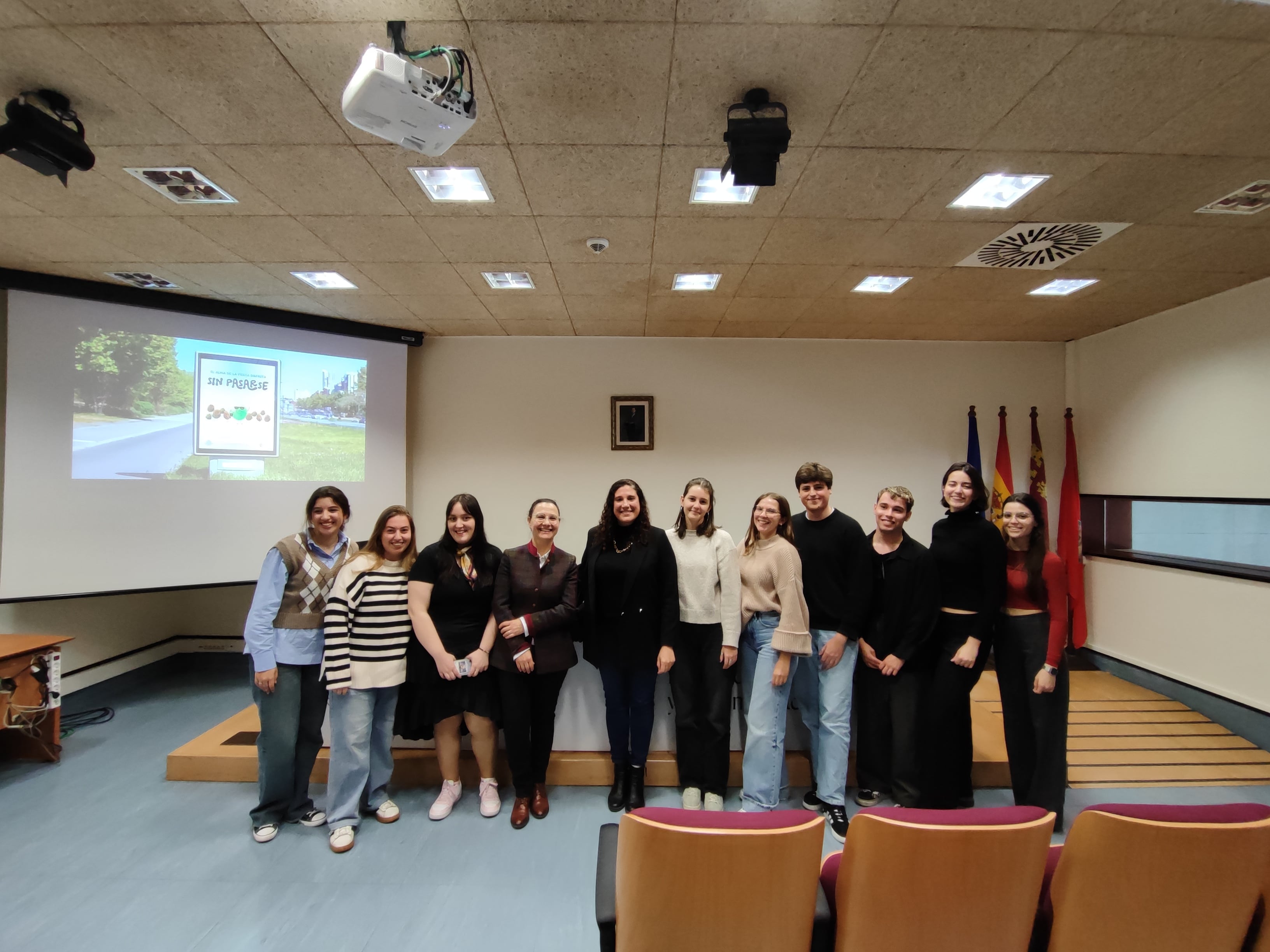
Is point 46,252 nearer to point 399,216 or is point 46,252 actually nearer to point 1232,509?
point 399,216

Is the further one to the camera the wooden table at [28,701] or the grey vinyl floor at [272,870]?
the wooden table at [28,701]

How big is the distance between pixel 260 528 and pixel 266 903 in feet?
10.2

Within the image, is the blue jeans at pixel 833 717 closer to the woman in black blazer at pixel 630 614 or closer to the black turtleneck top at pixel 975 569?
the black turtleneck top at pixel 975 569

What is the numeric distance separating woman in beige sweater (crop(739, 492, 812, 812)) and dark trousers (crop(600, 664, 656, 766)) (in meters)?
0.48

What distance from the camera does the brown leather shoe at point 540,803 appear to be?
102 inches

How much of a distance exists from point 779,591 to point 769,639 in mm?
240

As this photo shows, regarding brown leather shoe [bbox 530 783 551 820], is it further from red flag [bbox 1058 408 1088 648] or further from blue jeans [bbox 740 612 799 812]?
red flag [bbox 1058 408 1088 648]

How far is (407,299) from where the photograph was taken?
4.20 meters

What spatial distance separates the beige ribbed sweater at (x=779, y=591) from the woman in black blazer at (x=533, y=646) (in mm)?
840

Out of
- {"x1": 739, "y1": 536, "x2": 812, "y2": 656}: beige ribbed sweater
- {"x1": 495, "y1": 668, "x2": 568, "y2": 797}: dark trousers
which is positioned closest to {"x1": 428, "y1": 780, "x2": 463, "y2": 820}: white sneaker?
{"x1": 495, "y1": 668, "x2": 568, "y2": 797}: dark trousers

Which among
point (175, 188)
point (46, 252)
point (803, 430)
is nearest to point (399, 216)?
point (175, 188)

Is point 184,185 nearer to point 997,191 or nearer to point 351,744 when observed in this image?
point 351,744

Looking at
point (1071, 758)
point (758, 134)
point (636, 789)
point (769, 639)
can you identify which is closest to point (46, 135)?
point (758, 134)

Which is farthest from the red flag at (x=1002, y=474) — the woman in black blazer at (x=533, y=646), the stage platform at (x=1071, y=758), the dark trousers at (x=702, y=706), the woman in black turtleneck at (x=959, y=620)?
the woman in black blazer at (x=533, y=646)
